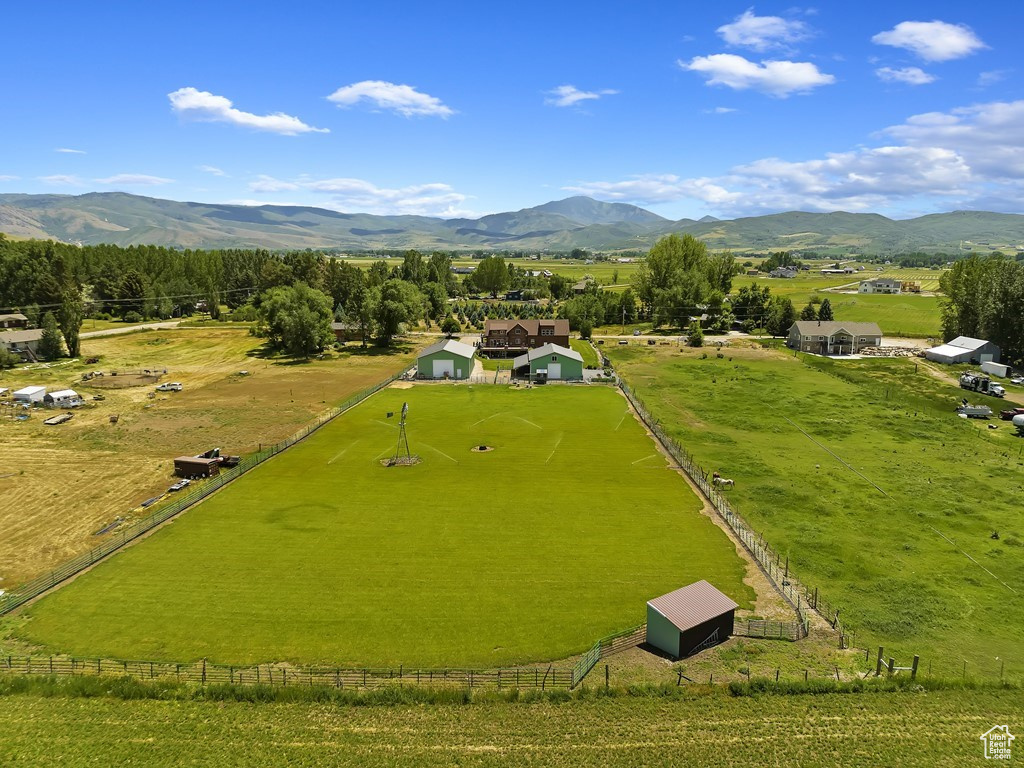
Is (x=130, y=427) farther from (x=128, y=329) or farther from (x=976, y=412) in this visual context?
(x=976, y=412)

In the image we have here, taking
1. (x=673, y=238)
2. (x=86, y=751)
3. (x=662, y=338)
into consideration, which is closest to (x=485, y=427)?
(x=86, y=751)

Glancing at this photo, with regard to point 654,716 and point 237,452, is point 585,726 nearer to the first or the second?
point 654,716

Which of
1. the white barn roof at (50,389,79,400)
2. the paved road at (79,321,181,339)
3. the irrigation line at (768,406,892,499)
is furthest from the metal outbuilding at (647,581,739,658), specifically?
the paved road at (79,321,181,339)

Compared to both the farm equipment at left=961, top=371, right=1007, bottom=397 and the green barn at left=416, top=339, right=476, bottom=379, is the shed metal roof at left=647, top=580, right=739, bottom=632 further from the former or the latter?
the farm equipment at left=961, top=371, right=1007, bottom=397

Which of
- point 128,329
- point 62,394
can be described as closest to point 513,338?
point 62,394

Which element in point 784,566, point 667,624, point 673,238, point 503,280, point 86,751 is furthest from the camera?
point 503,280

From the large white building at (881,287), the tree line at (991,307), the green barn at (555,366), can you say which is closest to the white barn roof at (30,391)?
the green barn at (555,366)
